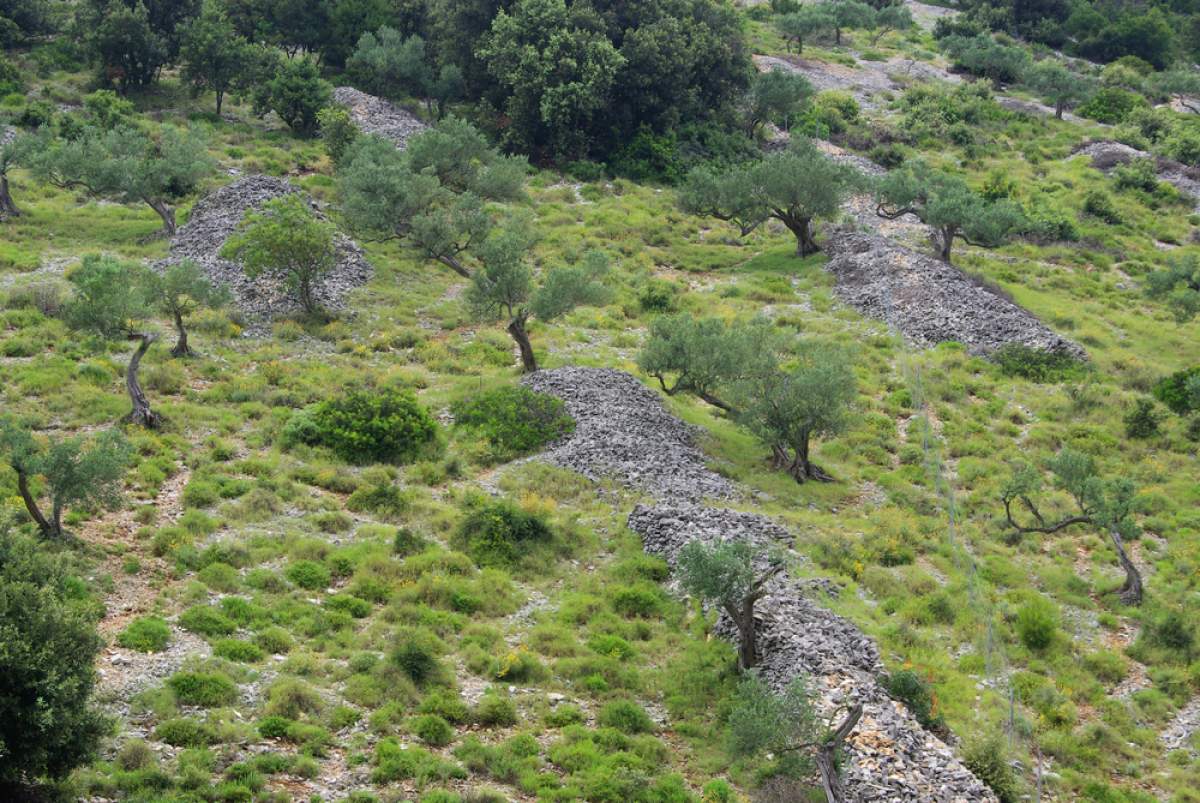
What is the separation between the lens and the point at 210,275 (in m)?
54.1

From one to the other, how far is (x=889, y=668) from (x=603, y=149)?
55.3m

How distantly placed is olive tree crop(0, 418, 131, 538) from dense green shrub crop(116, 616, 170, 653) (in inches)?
188

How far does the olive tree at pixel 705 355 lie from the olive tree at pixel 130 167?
28015 millimetres

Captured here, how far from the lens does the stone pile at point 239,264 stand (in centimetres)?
5350

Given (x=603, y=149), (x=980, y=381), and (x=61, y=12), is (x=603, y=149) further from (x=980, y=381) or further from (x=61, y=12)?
(x=61, y=12)

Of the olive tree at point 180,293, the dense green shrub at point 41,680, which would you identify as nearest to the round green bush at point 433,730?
the dense green shrub at point 41,680

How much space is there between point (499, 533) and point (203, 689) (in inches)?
443

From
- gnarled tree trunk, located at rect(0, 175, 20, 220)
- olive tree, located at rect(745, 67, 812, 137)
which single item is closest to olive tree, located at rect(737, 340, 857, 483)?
gnarled tree trunk, located at rect(0, 175, 20, 220)

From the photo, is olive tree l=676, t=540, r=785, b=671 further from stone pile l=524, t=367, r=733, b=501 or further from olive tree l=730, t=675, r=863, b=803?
stone pile l=524, t=367, r=733, b=501

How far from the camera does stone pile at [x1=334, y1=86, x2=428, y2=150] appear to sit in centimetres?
7488

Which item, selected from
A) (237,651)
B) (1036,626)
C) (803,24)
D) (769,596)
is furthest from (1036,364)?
(803,24)

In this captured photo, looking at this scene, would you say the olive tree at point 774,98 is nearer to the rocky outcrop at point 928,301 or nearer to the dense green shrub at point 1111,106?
the rocky outcrop at point 928,301

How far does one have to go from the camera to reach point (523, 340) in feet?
161

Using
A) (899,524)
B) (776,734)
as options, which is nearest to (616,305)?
(899,524)
